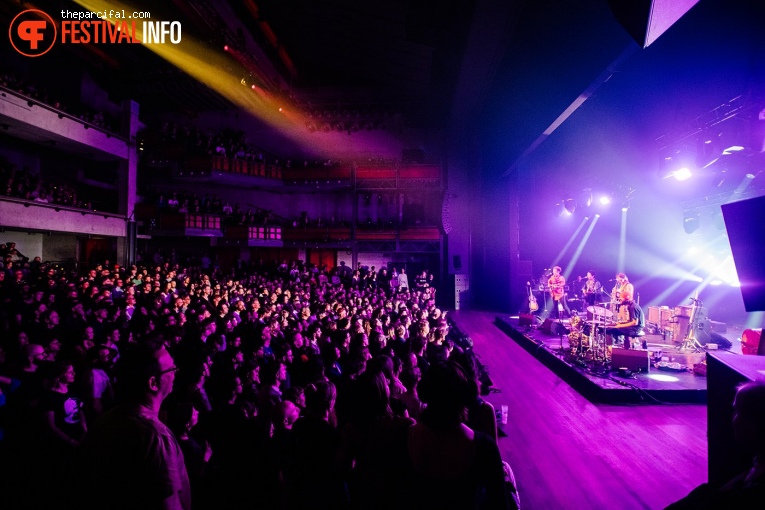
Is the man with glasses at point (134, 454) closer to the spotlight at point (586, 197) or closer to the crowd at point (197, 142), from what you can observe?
the spotlight at point (586, 197)

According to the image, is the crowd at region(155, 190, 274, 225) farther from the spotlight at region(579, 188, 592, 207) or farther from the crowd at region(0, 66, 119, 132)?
the spotlight at region(579, 188, 592, 207)

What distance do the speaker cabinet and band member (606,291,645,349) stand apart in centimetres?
112

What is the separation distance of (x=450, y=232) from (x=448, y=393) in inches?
621

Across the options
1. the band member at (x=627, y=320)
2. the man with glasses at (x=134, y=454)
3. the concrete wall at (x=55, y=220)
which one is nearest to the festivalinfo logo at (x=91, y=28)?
the concrete wall at (x=55, y=220)

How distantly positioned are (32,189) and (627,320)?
1584 centimetres

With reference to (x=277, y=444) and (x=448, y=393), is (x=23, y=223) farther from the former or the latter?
(x=448, y=393)

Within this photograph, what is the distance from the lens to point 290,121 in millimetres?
17859

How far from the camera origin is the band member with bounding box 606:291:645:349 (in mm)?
6977

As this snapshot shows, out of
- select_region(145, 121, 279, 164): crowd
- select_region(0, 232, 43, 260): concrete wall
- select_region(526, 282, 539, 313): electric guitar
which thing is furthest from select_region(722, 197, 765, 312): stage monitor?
select_region(0, 232, 43, 260): concrete wall

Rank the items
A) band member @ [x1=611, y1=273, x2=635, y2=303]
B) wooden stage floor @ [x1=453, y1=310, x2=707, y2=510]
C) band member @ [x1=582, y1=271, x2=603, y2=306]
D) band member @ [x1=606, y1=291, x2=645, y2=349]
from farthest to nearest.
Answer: band member @ [x1=582, y1=271, x2=603, y2=306]
band member @ [x1=611, y1=273, x2=635, y2=303]
band member @ [x1=606, y1=291, x2=645, y2=349]
wooden stage floor @ [x1=453, y1=310, x2=707, y2=510]

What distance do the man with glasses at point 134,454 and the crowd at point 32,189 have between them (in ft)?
41.9

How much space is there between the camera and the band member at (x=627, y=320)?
6977 mm

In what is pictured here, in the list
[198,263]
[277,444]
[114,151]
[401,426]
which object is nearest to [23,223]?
[114,151]

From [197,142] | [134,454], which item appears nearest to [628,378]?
[134,454]
